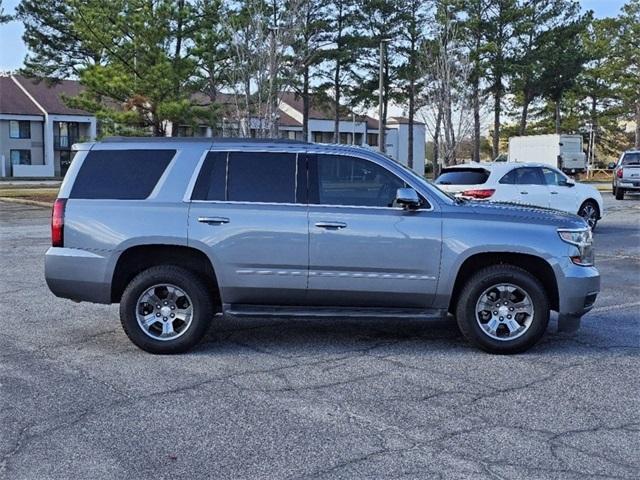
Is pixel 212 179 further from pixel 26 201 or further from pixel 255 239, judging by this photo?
pixel 26 201

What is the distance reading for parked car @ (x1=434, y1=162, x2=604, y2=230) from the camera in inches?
555

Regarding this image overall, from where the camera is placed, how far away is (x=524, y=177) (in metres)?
15.1

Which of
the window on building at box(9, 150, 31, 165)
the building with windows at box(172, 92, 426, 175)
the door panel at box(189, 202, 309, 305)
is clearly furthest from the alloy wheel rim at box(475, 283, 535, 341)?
the window on building at box(9, 150, 31, 165)

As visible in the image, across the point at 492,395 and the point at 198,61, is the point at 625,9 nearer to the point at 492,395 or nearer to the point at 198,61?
the point at 198,61

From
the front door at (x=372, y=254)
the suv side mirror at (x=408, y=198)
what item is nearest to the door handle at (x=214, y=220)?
the front door at (x=372, y=254)

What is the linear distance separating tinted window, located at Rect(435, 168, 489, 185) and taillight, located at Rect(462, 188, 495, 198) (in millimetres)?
185

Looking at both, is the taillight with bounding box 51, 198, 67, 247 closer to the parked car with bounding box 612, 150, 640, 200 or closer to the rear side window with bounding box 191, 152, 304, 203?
the rear side window with bounding box 191, 152, 304, 203

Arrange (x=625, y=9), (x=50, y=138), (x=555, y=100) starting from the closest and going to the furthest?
(x=555, y=100) < (x=625, y=9) < (x=50, y=138)

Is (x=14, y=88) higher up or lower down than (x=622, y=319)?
higher up

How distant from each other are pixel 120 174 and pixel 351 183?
2.06 meters

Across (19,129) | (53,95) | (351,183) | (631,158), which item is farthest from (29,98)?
(351,183)

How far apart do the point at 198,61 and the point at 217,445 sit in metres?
28.0

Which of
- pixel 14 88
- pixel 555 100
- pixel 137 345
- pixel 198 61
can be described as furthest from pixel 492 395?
pixel 14 88

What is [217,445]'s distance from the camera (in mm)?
4410
